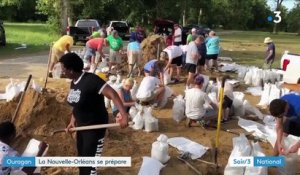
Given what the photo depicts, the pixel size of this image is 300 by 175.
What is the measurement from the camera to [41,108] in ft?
24.0

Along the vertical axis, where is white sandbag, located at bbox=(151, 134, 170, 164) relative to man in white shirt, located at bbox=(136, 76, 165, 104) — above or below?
below

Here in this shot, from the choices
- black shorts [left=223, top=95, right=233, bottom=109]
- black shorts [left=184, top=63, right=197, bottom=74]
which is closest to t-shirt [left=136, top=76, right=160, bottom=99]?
black shorts [left=223, top=95, right=233, bottom=109]

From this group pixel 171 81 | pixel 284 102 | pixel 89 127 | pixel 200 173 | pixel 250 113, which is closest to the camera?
pixel 89 127

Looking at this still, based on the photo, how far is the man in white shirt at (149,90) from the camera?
9633mm

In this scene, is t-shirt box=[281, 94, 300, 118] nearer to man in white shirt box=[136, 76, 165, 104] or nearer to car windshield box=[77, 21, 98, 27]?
man in white shirt box=[136, 76, 165, 104]

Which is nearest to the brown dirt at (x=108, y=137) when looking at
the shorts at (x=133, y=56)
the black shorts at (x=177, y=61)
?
the black shorts at (x=177, y=61)

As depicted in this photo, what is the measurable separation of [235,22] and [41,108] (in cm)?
6934

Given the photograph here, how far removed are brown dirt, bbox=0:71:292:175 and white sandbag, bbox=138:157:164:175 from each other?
0.23 metres

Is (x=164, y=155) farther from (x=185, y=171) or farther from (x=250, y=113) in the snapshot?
(x=250, y=113)

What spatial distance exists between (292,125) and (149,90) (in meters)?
4.81

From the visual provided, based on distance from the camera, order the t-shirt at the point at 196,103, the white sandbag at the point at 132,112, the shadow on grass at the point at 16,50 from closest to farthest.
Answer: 1. the t-shirt at the point at 196,103
2. the white sandbag at the point at 132,112
3. the shadow on grass at the point at 16,50

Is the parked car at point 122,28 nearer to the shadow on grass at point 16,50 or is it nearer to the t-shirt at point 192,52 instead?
the shadow on grass at point 16,50

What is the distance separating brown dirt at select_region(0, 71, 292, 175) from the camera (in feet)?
21.1

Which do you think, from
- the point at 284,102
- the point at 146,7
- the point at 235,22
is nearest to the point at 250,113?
the point at 284,102
